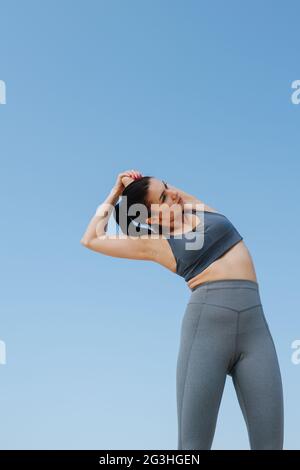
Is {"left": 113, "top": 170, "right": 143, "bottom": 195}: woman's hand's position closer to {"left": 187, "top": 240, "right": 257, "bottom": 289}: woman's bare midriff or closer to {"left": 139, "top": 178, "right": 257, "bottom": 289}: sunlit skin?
{"left": 139, "top": 178, "right": 257, "bottom": 289}: sunlit skin

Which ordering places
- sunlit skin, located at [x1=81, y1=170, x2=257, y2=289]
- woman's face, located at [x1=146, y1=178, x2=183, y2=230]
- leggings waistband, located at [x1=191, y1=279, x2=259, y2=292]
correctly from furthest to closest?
woman's face, located at [x1=146, y1=178, x2=183, y2=230] < sunlit skin, located at [x1=81, y1=170, x2=257, y2=289] < leggings waistband, located at [x1=191, y1=279, x2=259, y2=292]

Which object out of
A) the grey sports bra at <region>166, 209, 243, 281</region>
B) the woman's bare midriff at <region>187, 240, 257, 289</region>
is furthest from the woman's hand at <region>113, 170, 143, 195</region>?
the woman's bare midriff at <region>187, 240, 257, 289</region>

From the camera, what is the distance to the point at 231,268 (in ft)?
14.6

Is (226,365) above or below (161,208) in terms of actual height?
below

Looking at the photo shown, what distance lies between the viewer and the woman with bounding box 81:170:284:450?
4.20 meters

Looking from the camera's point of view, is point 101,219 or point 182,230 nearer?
point 182,230

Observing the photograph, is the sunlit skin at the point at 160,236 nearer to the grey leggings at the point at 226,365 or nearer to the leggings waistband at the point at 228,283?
the leggings waistband at the point at 228,283

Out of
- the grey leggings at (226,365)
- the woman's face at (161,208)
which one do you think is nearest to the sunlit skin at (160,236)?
the woman's face at (161,208)

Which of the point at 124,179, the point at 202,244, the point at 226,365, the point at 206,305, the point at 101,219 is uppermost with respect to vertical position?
the point at 124,179

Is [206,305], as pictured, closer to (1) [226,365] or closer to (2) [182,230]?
(1) [226,365]

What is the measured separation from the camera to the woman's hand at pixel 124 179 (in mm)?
4852

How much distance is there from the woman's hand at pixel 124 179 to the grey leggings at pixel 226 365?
909mm

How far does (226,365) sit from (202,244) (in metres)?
0.76

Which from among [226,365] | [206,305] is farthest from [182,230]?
[226,365]
